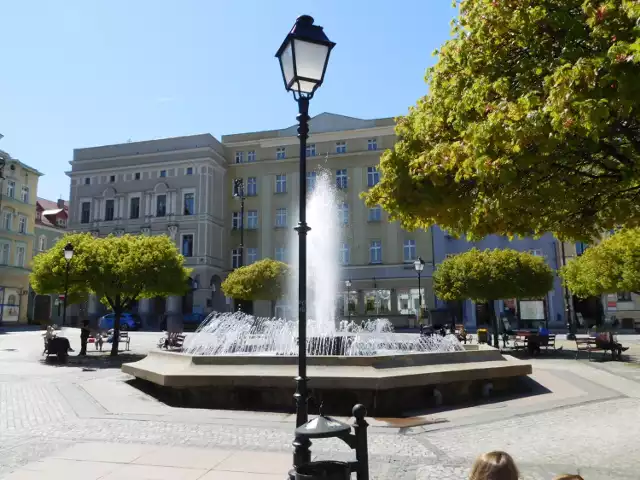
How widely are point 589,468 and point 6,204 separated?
5538 centimetres

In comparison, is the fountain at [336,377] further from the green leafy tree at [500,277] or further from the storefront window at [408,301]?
the storefront window at [408,301]

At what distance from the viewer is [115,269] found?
20.0m

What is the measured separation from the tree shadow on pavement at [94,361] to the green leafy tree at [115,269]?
79 cm

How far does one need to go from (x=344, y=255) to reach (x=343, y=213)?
3.85 metres

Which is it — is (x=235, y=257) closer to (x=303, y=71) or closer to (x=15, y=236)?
(x=15, y=236)

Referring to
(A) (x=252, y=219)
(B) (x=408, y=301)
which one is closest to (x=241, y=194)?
(A) (x=252, y=219)

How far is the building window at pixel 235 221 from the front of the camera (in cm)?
4972

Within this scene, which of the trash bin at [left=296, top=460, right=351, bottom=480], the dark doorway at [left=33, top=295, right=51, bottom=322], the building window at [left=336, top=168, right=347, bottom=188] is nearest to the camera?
the trash bin at [left=296, top=460, right=351, bottom=480]

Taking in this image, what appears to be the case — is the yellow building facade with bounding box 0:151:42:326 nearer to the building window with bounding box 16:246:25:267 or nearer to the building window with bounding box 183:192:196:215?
the building window with bounding box 16:246:25:267

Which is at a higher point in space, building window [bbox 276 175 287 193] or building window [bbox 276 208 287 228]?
building window [bbox 276 175 287 193]

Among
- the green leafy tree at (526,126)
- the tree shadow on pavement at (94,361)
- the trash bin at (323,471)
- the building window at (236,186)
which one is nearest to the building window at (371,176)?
the building window at (236,186)

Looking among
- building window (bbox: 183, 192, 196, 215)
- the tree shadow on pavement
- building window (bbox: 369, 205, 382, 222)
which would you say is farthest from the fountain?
building window (bbox: 183, 192, 196, 215)

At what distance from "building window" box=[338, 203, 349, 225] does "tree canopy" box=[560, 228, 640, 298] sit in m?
24.2

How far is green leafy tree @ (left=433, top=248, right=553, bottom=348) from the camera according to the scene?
73.5 feet
